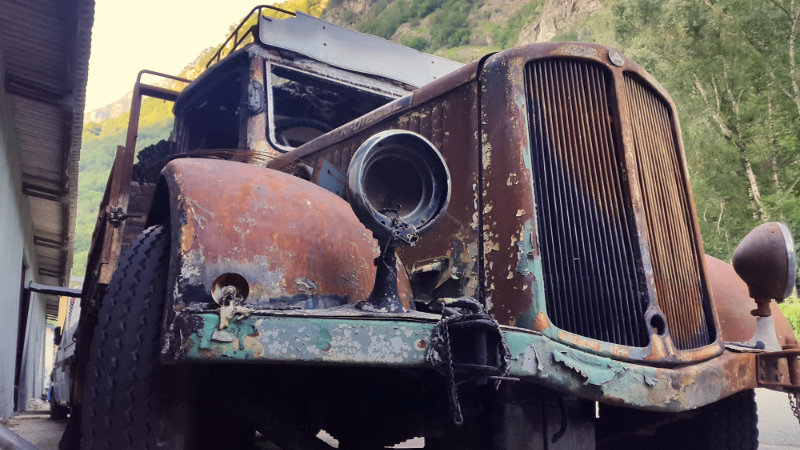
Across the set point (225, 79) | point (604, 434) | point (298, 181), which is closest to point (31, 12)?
point (225, 79)

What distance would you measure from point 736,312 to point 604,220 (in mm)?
1300

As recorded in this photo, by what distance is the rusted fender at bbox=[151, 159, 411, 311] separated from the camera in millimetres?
2199

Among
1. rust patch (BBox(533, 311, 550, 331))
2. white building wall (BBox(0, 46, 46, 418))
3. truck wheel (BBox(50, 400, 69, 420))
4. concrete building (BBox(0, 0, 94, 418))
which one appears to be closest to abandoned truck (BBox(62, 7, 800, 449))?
rust patch (BBox(533, 311, 550, 331))

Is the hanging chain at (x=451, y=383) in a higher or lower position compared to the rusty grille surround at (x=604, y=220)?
lower

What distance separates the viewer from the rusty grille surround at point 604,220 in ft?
8.50

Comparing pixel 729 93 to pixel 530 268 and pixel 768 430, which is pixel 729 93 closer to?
pixel 768 430

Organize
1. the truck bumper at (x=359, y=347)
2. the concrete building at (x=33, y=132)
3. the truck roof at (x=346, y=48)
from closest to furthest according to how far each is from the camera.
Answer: the truck bumper at (x=359, y=347) < the truck roof at (x=346, y=48) < the concrete building at (x=33, y=132)

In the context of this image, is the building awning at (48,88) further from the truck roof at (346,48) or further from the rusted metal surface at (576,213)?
the rusted metal surface at (576,213)

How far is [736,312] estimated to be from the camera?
3574 mm

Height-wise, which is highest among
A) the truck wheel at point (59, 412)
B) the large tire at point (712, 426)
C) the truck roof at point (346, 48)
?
the truck roof at point (346, 48)

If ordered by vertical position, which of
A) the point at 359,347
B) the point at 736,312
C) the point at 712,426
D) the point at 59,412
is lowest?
the point at 59,412

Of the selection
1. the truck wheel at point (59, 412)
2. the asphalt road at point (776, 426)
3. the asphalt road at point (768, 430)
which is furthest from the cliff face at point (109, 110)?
the asphalt road at point (776, 426)

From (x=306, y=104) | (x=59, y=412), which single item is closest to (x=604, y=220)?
(x=306, y=104)

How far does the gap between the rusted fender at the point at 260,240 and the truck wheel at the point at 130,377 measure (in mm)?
178
